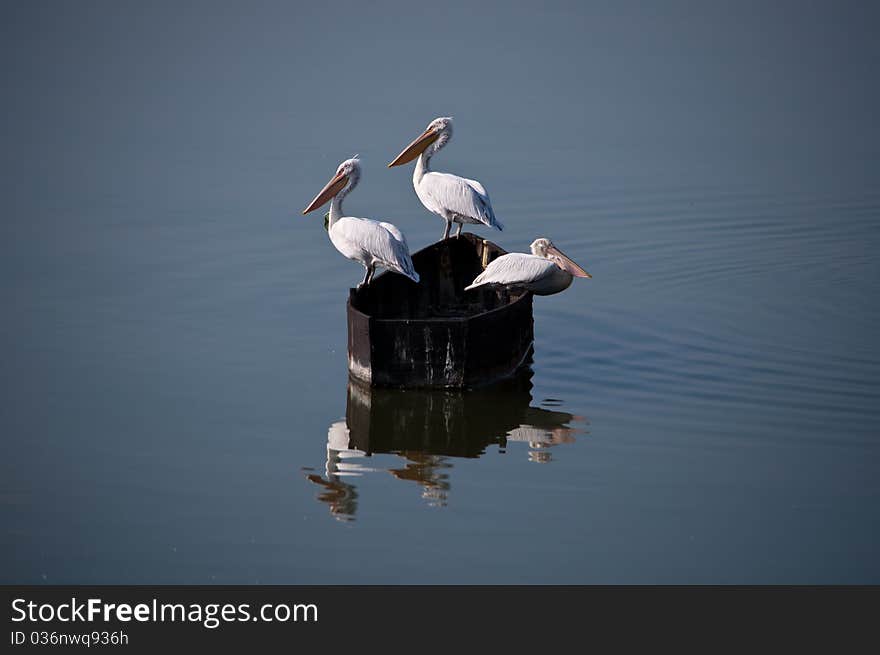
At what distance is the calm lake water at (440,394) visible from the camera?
7.59 metres

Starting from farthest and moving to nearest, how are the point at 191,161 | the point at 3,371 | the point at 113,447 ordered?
1. the point at 191,161
2. the point at 3,371
3. the point at 113,447

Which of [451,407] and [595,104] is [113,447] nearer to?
[451,407]

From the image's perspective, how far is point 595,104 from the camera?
65.6 ft

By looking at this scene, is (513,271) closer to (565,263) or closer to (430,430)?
(565,263)

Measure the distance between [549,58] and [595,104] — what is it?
3.28m

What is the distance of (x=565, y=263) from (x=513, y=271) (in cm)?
65

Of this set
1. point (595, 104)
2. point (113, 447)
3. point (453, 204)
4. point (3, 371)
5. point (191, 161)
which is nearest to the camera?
point (113, 447)

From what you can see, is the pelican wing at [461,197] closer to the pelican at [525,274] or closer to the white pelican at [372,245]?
the pelican at [525,274]

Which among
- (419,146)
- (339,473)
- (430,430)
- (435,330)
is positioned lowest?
(339,473)

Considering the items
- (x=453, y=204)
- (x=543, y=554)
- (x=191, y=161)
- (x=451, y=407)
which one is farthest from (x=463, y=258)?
(x=191, y=161)

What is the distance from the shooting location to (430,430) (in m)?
9.12


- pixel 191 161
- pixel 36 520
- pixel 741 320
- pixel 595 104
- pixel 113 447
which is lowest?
pixel 36 520

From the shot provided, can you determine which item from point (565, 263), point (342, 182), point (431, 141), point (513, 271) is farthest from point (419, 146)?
point (513, 271)
